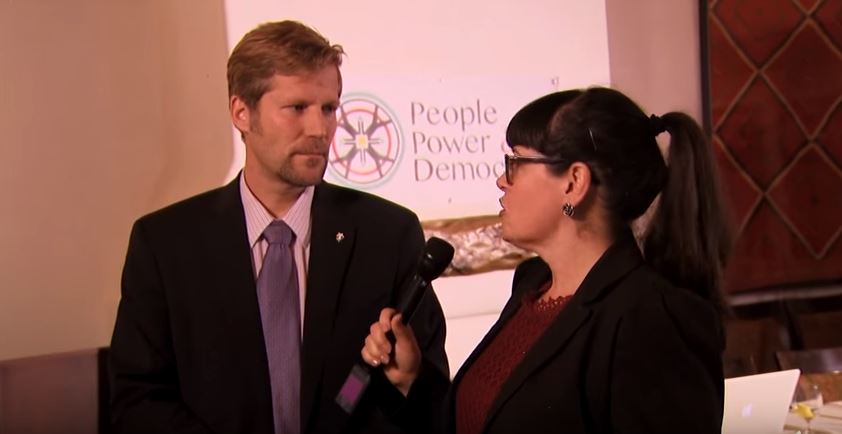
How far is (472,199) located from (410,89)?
44cm

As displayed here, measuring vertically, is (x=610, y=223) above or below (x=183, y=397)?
above

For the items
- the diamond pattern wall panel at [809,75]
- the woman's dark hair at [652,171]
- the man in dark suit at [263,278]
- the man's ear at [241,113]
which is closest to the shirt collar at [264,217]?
the man in dark suit at [263,278]

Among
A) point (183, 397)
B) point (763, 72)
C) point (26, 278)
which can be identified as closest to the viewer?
point (183, 397)

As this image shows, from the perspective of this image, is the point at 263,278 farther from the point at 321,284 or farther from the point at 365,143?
the point at 365,143

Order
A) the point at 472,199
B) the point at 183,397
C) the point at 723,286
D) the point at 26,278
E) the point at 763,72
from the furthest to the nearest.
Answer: the point at 763,72, the point at 472,199, the point at 26,278, the point at 183,397, the point at 723,286

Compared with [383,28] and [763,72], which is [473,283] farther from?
[763,72]

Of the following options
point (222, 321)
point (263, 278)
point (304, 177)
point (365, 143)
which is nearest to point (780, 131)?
point (365, 143)

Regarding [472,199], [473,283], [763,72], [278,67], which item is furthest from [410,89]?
[763,72]

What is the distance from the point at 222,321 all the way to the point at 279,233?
0.75 ft

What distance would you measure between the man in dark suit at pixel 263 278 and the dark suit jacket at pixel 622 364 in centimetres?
45

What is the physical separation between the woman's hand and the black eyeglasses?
0.31 m

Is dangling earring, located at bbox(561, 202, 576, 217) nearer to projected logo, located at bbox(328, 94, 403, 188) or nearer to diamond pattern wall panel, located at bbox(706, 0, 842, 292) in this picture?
projected logo, located at bbox(328, 94, 403, 188)

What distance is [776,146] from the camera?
4.34 m

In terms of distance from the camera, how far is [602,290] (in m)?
1.34
